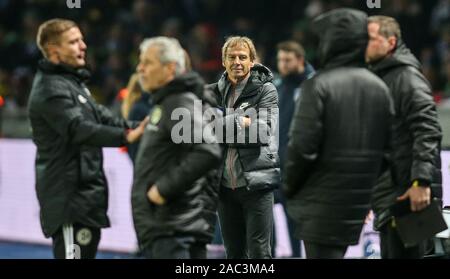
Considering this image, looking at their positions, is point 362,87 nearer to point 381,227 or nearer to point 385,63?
point 385,63

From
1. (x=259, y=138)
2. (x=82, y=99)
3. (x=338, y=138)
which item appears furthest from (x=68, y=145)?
(x=338, y=138)

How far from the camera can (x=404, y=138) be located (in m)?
5.26

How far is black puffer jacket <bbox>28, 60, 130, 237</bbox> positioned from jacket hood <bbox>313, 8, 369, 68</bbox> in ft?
4.56

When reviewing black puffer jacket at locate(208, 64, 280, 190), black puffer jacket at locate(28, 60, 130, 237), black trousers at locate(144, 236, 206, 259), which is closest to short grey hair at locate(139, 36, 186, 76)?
black puffer jacket at locate(28, 60, 130, 237)

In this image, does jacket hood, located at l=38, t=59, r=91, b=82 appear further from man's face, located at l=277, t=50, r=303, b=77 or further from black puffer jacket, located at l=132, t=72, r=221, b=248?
man's face, located at l=277, t=50, r=303, b=77

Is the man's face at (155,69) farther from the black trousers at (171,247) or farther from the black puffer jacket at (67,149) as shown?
the black trousers at (171,247)

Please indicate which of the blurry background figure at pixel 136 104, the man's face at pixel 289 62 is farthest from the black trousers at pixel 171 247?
the blurry background figure at pixel 136 104

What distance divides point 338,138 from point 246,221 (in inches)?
60.5

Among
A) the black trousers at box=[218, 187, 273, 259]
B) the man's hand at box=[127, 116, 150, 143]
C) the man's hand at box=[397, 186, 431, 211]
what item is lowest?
the black trousers at box=[218, 187, 273, 259]

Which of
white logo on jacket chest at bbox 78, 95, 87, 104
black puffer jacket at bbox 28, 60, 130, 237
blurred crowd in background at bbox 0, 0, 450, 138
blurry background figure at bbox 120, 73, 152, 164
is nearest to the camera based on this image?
black puffer jacket at bbox 28, 60, 130, 237

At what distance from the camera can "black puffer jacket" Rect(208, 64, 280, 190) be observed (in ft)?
19.5

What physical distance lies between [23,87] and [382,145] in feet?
29.7

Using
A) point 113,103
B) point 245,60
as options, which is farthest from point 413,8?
point 245,60

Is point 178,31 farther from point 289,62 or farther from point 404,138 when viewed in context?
point 404,138
